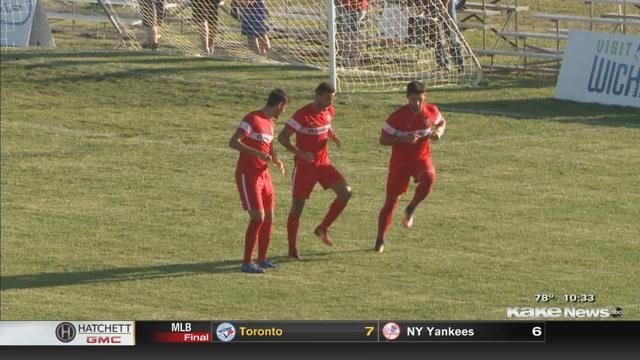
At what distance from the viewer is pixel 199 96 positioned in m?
26.2

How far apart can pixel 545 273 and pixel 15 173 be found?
8.62 meters

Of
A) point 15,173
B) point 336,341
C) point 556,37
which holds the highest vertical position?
point 556,37

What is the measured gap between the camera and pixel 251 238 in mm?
16234

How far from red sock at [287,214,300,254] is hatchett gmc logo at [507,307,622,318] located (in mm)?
3148

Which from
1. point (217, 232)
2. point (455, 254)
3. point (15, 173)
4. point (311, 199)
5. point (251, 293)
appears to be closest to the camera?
point (251, 293)

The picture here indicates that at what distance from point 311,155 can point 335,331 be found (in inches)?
191

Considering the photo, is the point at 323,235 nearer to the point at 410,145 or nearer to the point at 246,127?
the point at 410,145

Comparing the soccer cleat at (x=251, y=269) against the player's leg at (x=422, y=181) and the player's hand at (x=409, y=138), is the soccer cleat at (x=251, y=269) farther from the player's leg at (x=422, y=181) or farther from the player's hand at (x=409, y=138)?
the player's hand at (x=409, y=138)

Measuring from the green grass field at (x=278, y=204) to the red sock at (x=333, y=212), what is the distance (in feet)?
1.05

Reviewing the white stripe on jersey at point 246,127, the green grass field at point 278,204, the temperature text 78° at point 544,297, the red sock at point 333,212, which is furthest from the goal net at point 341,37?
the temperature text 78° at point 544,297

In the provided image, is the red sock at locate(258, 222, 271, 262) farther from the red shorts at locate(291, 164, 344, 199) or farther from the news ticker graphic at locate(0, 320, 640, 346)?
the news ticker graphic at locate(0, 320, 640, 346)

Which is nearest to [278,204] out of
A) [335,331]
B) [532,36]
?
[335,331]

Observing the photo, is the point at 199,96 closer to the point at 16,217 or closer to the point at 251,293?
the point at 16,217

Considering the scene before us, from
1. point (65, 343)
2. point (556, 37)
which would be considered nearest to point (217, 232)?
point (65, 343)
